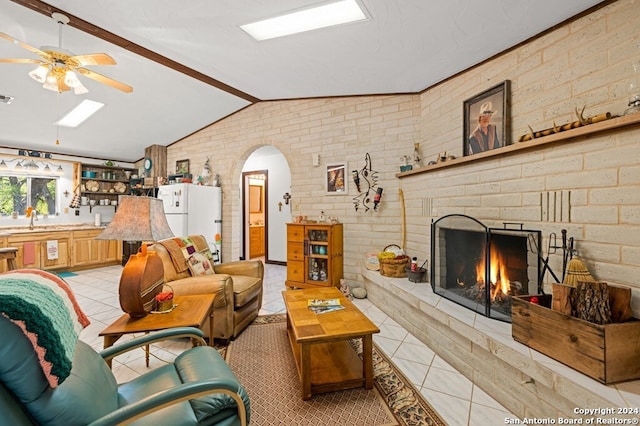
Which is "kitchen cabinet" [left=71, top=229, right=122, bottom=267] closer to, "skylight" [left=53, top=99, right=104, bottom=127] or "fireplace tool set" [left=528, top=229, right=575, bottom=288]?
"skylight" [left=53, top=99, right=104, bottom=127]

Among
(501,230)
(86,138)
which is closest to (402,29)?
(501,230)

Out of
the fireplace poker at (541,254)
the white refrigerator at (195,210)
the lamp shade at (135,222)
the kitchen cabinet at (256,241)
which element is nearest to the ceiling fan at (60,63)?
the lamp shade at (135,222)

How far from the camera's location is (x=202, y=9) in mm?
2342

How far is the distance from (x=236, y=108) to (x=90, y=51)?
2089mm

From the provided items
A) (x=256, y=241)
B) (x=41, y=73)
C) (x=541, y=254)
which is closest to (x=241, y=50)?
(x=41, y=73)

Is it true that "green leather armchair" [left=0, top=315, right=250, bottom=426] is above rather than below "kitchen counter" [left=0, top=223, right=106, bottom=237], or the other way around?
below

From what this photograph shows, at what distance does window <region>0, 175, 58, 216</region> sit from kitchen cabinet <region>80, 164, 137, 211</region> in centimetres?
49

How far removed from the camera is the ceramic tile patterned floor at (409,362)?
68.0 inches

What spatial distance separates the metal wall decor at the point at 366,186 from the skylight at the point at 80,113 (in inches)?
157

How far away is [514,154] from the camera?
2.19m

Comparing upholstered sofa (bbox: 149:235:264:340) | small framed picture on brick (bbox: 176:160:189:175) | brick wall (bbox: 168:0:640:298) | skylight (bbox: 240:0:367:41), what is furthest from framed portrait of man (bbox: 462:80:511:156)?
small framed picture on brick (bbox: 176:160:189:175)

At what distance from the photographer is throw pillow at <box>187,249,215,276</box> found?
9.30 ft

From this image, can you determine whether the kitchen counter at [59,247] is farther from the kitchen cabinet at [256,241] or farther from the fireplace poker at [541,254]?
the fireplace poker at [541,254]

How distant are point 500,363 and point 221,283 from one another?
214 cm
